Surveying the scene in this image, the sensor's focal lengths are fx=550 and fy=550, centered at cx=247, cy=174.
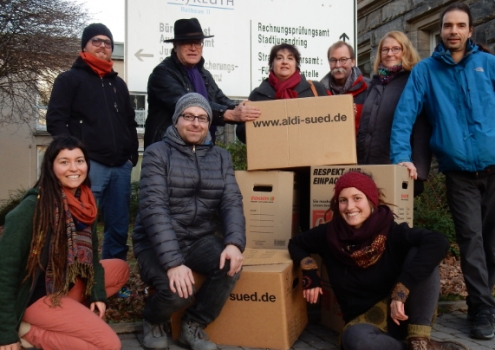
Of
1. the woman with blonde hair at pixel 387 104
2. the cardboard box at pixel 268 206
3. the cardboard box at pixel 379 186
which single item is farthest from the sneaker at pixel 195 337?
the woman with blonde hair at pixel 387 104

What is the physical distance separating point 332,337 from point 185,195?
1321 millimetres

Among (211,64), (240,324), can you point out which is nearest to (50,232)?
(240,324)

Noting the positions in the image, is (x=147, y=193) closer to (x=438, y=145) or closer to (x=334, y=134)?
(x=334, y=134)

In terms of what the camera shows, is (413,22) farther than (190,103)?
Yes

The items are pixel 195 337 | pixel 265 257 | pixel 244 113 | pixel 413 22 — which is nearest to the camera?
pixel 195 337

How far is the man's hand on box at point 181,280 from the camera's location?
293 centimetres

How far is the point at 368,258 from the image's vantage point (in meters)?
2.93

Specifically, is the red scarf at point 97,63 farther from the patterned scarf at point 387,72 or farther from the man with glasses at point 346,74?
the patterned scarf at point 387,72

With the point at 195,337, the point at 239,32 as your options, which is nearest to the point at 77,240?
the point at 195,337

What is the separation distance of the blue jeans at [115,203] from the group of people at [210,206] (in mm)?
10

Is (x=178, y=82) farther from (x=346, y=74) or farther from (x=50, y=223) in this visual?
(x=50, y=223)

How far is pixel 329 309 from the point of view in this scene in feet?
11.8

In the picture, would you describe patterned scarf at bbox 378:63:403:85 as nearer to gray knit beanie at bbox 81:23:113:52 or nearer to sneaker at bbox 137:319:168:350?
gray knit beanie at bbox 81:23:113:52

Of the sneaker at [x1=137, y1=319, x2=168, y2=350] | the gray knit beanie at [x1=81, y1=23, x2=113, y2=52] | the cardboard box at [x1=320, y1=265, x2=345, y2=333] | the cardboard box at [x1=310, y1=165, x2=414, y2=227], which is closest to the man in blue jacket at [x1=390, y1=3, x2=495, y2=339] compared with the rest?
the cardboard box at [x1=310, y1=165, x2=414, y2=227]
